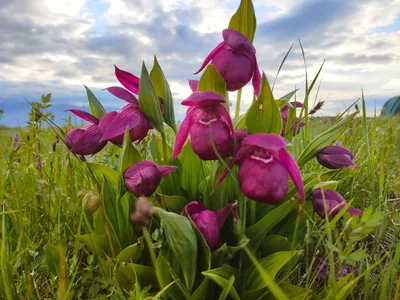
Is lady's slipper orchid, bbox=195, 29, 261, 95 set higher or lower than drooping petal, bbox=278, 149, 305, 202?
higher

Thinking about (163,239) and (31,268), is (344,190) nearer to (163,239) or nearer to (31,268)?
(163,239)

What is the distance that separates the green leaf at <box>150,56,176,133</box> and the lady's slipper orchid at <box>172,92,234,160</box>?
0.16 m

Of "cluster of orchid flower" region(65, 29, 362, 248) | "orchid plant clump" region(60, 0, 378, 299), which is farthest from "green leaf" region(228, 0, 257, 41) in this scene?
"cluster of orchid flower" region(65, 29, 362, 248)

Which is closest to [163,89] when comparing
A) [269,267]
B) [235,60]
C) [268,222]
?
[235,60]

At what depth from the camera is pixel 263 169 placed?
3.47ft

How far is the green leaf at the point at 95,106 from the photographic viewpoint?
1446 mm

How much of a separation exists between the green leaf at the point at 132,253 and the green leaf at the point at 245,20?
0.72 metres

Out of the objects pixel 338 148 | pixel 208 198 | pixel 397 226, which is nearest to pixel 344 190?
pixel 397 226

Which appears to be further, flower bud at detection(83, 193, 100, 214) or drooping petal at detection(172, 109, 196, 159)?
flower bud at detection(83, 193, 100, 214)

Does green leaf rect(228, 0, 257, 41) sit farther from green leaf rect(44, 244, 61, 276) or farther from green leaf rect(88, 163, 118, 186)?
green leaf rect(44, 244, 61, 276)

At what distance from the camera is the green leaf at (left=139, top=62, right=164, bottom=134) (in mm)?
1181

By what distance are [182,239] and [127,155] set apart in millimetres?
284

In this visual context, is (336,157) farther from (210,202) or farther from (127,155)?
(127,155)

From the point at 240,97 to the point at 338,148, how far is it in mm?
373
